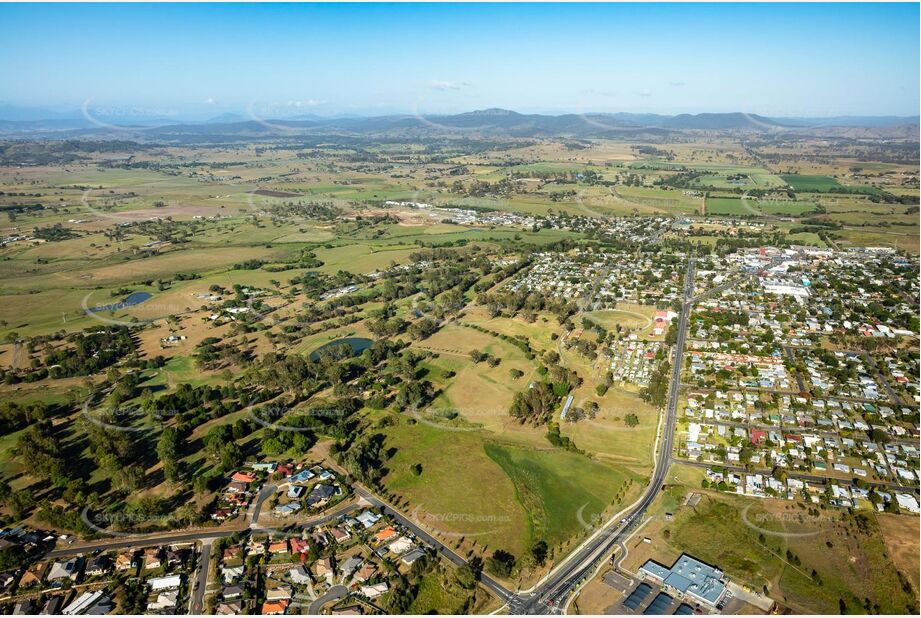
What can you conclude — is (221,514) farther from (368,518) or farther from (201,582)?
(368,518)

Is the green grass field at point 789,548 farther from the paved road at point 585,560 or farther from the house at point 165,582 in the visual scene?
the house at point 165,582

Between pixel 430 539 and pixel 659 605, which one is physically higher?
Result: pixel 659 605

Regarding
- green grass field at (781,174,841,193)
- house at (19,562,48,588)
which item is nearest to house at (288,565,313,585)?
house at (19,562,48,588)

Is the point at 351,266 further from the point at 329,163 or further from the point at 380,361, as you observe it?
the point at 329,163

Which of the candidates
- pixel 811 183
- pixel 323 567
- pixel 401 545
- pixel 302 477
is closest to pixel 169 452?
pixel 302 477

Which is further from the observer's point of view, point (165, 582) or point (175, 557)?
point (175, 557)

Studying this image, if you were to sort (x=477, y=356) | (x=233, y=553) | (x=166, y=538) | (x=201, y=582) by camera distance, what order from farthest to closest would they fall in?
(x=477, y=356) → (x=166, y=538) → (x=233, y=553) → (x=201, y=582)

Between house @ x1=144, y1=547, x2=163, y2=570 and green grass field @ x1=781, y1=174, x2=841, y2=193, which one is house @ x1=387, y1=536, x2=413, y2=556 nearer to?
house @ x1=144, y1=547, x2=163, y2=570

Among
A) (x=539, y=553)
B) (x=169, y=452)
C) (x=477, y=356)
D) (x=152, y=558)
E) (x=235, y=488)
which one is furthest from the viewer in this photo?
(x=477, y=356)
